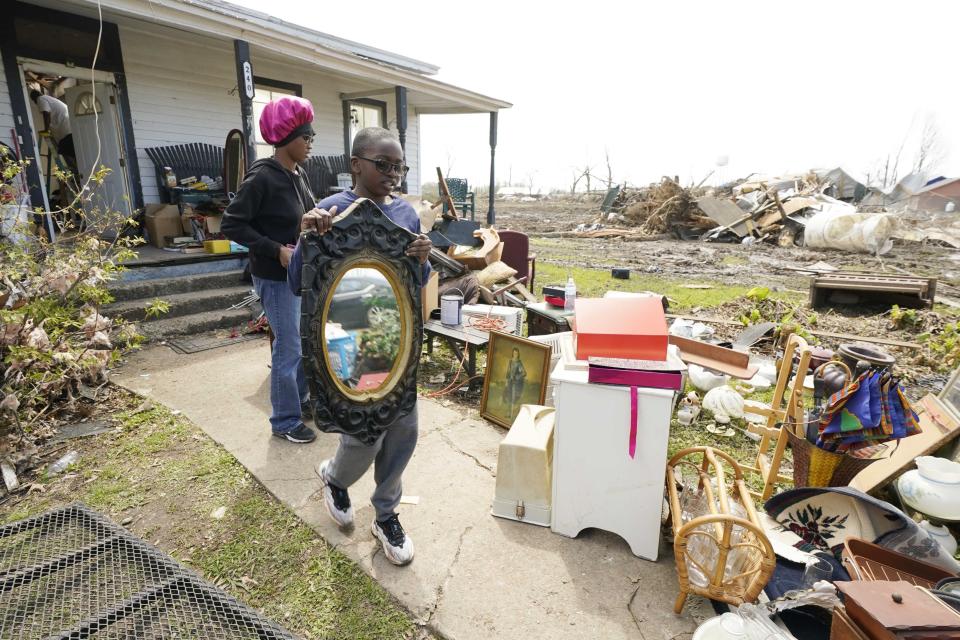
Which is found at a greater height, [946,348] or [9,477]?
[946,348]

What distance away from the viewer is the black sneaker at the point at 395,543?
2193 millimetres

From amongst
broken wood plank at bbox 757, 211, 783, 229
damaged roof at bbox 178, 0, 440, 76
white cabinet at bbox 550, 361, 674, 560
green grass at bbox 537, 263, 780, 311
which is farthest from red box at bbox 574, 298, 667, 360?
broken wood plank at bbox 757, 211, 783, 229

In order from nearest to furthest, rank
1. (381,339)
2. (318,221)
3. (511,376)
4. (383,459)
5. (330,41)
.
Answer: (318,221)
(381,339)
(383,459)
(511,376)
(330,41)

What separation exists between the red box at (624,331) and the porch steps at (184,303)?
472cm

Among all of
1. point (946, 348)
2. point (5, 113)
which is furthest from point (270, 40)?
point (946, 348)

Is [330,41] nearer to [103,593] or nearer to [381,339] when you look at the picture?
[381,339]

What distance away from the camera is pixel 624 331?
7.50 feet

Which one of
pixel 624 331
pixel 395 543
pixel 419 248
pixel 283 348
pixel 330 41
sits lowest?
pixel 395 543

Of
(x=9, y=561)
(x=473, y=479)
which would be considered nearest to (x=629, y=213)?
(x=473, y=479)

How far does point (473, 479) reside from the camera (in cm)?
293

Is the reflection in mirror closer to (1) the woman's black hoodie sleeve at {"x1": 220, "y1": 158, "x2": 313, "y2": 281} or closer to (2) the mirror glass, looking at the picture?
(1) the woman's black hoodie sleeve at {"x1": 220, "y1": 158, "x2": 313, "y2": 281}

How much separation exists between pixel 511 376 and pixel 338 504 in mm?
1723

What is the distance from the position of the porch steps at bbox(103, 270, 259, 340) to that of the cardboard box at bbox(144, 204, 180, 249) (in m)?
1.55

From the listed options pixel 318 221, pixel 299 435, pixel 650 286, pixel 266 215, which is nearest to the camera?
pixel 318 221
